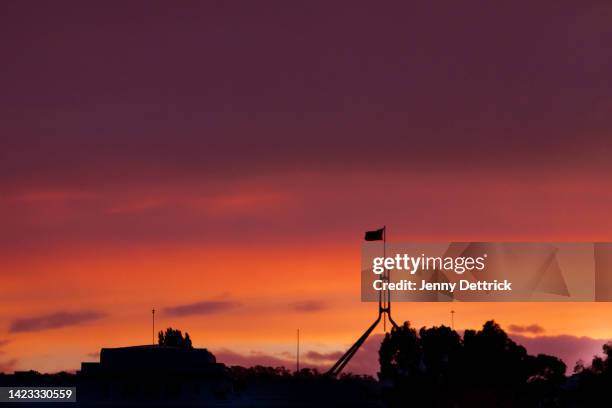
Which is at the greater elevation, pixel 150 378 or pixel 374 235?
pixel 374 235

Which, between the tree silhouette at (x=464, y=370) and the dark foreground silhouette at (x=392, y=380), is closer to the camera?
the dark foreground silhouette at (x=392, y=380)

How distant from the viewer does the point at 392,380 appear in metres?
178

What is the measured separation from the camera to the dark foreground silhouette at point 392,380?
489 ft

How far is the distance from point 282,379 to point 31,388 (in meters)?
25.8

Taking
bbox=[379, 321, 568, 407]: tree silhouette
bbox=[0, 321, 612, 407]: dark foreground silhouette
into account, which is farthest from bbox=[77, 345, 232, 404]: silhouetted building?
bbox=[379, 321, 568, 407]: tree silhouette

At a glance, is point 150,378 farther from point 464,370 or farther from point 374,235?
point 464,370

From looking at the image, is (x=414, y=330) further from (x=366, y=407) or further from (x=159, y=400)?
(x=159, y=400)

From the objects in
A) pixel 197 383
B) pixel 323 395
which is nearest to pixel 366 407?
pixel 323 395

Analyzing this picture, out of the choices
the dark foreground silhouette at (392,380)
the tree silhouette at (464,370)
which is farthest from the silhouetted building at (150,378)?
the tree silhouette at (464,370)

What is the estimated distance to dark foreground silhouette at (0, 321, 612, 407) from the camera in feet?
489

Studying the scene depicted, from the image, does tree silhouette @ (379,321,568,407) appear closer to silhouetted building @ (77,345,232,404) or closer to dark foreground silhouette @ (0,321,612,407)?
dark foreground silhouette @ (0,321,612,407)

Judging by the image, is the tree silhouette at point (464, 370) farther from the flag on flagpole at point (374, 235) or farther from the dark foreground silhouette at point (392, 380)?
the flag on flagpole at point (374, 235)

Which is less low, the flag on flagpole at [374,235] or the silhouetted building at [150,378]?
the flag on flagpole at [374,235]

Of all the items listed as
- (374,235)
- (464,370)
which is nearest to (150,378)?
(374,235)
